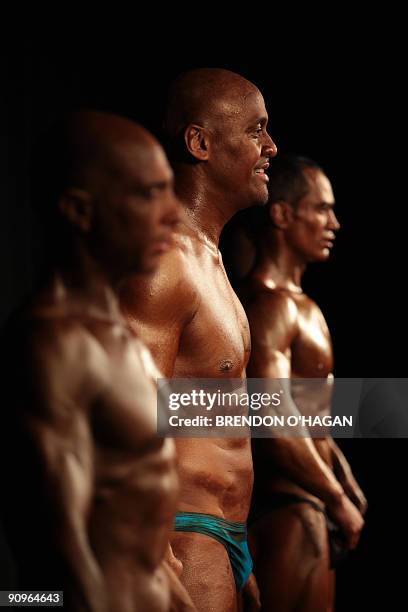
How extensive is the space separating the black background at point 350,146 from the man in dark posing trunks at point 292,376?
493mm

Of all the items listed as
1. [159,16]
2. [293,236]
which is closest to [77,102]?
[159,16]

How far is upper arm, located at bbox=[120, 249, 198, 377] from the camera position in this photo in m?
2.09

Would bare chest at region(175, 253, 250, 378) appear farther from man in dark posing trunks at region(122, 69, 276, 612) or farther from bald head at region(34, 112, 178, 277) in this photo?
bald head at region(34, 112, 178, 277)

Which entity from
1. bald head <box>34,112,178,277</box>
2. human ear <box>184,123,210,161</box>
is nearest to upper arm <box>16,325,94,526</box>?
bald head <box>34,112,178,277</box>

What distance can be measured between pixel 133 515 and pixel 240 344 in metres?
0.79

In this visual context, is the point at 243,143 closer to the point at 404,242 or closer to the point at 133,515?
the point at 133,515

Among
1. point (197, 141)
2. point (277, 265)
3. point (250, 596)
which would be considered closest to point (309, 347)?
point (277, 265)

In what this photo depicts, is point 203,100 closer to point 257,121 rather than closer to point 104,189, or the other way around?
point 257,121

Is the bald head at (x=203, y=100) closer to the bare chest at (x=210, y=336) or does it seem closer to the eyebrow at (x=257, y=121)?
the eyebrow at (x=257, y=121)

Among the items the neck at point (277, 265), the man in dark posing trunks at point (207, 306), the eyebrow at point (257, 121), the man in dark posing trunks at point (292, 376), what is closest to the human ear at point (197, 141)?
the man in dark posing trunks at point (207, 306)

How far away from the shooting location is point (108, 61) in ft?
10.6

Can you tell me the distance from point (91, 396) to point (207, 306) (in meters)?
0.74

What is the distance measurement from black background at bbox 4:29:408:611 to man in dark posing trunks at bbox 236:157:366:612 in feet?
1.62

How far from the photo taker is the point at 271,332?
9.90 feet
